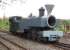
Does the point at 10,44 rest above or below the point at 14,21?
below

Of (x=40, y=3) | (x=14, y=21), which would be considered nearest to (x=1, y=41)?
(x=14, y=21)

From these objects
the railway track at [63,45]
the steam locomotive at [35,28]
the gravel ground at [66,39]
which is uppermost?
the steam locomotive at [35,28]

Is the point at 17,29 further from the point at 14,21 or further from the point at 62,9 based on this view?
the point at 62,9

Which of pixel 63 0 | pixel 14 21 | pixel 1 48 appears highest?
pixel 63 0

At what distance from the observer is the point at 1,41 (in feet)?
2.51

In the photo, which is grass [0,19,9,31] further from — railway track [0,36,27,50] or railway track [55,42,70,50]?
railway track [55,42,70,50]

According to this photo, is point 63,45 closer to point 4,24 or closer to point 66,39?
point 66,39

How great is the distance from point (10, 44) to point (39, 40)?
16 cm

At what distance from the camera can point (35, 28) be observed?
2.83 feet

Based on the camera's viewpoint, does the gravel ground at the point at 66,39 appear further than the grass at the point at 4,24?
Yes

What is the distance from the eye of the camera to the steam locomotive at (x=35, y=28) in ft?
2.69

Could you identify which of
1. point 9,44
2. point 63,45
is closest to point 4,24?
point 9,44

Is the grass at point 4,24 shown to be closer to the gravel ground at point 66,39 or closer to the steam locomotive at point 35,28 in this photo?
the steam locomotive at point 35,28

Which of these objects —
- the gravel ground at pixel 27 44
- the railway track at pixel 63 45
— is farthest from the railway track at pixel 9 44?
the railway track at pixel 63 45
